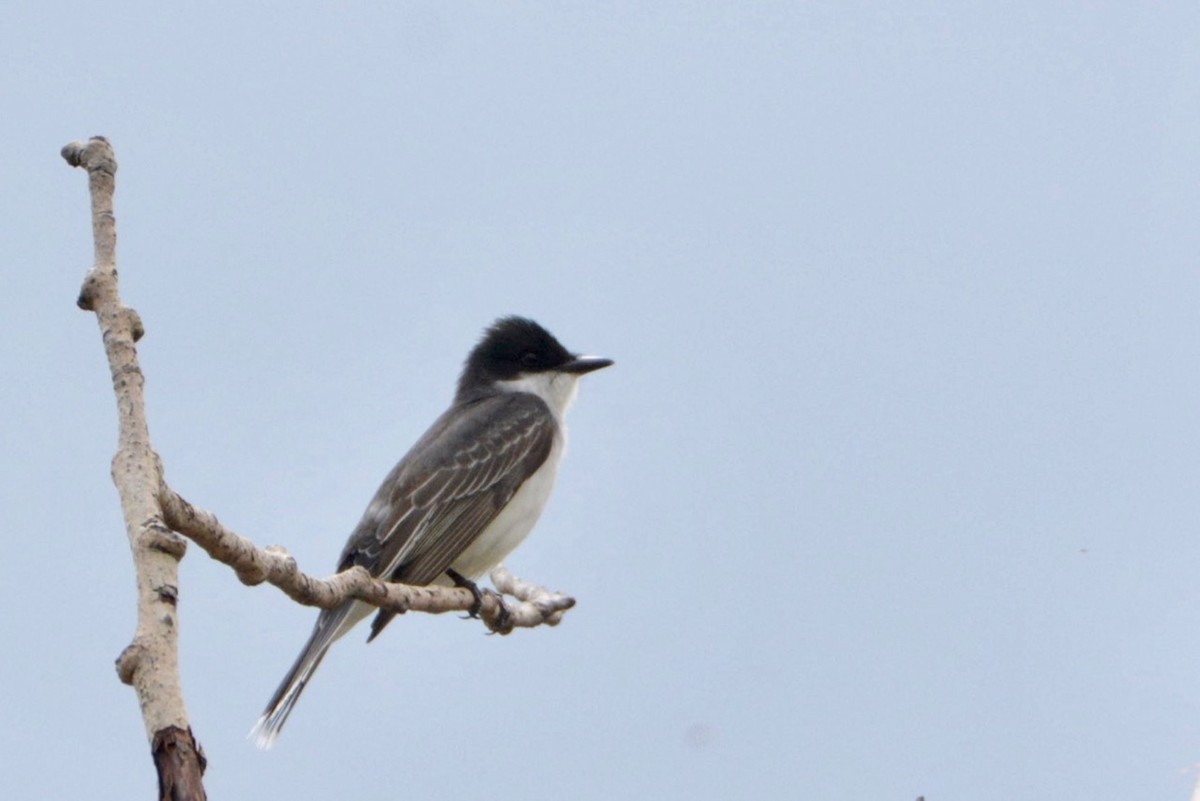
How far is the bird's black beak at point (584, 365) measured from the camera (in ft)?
37.1

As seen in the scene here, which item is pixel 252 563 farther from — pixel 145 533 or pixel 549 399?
pixel 549 399

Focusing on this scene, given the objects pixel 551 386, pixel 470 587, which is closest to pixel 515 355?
pixel 551 386

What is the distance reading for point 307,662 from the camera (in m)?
8.55

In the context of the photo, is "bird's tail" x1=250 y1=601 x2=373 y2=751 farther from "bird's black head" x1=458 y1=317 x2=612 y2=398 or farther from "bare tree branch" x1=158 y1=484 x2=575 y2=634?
"bird's black head" x1=458 y1=317 x2=612 y2=398

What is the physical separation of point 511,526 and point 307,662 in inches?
66.1

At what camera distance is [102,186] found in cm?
464

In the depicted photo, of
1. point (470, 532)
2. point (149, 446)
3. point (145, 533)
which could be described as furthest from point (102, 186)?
point (470, 532)

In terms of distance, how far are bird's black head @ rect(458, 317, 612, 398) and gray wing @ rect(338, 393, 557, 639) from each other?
646 mm

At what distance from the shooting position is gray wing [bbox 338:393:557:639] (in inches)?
367

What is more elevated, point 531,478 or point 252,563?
point 531,478

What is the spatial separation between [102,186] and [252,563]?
3.52 ft

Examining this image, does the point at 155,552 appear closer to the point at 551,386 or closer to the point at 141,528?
the point at 141,528

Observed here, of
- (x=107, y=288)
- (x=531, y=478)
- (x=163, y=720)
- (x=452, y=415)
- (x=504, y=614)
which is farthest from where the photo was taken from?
(x=452, y=415)

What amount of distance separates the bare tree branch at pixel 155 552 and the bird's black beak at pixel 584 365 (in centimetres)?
540
